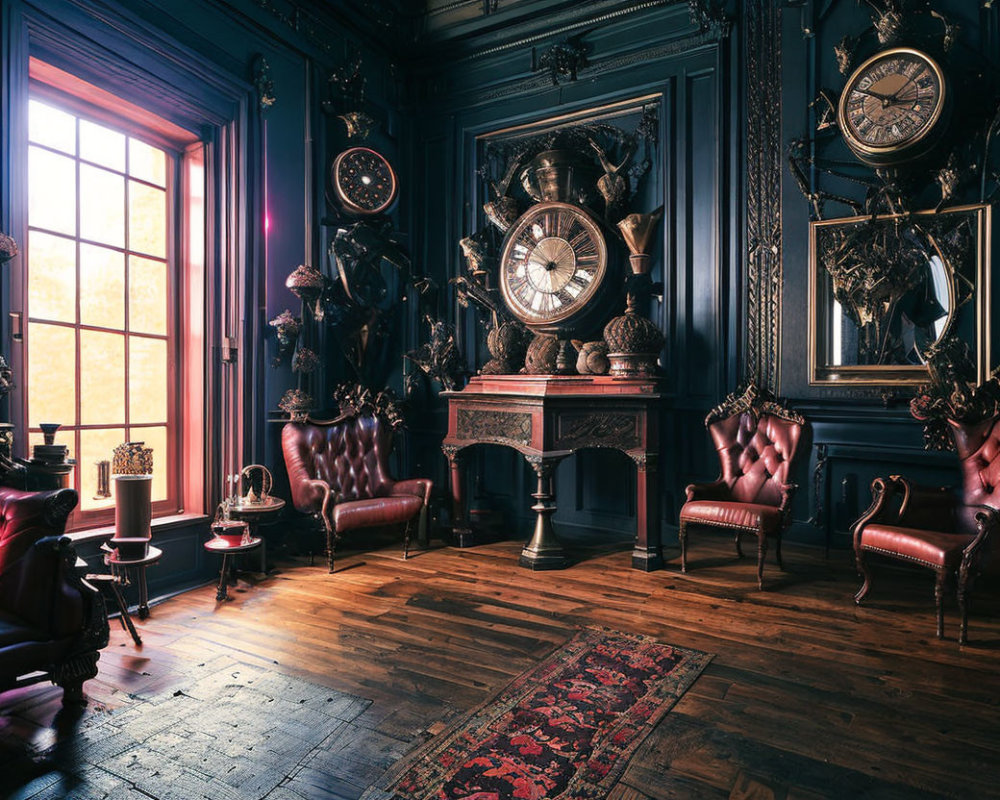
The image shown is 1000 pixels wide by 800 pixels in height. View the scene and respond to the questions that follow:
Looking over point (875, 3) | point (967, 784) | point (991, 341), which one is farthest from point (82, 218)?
point (991, 341)

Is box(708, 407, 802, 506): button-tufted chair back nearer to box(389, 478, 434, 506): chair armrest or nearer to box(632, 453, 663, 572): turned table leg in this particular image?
box(632, 453, 663, 572): turned table leg

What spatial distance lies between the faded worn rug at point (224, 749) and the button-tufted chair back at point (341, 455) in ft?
7.08

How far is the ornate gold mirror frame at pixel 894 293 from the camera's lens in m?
4.33

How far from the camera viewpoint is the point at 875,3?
4551mm

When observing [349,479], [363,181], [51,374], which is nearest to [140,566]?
[51,374]

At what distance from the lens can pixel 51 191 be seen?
12.7 feet

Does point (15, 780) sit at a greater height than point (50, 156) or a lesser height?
lesser

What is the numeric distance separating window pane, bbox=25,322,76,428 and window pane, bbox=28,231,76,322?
9cm

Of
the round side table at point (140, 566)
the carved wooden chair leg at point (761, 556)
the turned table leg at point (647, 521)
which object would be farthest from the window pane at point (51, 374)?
the carved wooden chair leg at point (761, 556)

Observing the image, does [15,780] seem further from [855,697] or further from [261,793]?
[855,697]

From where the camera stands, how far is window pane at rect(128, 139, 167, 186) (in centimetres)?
436

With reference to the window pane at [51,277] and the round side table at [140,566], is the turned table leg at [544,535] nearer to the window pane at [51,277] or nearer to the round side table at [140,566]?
the round side table at [140,566]

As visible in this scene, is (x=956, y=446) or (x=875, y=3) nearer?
(x=956, y=446)

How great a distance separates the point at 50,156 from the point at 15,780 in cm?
326
